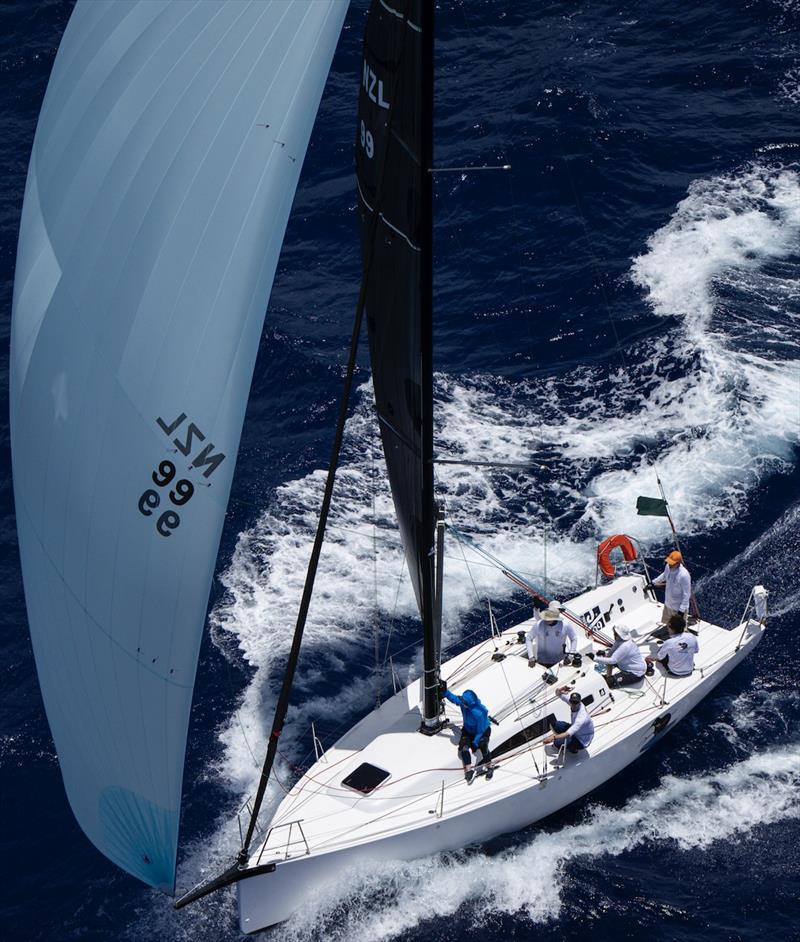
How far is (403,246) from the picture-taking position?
19.9m

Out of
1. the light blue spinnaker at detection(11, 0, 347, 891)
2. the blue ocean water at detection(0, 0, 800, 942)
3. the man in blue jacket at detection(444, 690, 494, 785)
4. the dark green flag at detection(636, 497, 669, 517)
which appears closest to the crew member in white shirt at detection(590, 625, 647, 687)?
the blue ocean water at detection(0, 0, 800, 942)

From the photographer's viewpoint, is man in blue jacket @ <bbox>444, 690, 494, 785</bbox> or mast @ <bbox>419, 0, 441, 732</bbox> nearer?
mast @ <bbox>419, 0, 441, 732</bbox>

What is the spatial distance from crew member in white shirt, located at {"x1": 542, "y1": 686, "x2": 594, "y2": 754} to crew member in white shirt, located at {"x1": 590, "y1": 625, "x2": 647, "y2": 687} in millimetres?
1808

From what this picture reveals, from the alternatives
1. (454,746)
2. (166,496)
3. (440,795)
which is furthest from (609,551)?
(166,496)

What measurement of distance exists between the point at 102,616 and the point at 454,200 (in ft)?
73.7

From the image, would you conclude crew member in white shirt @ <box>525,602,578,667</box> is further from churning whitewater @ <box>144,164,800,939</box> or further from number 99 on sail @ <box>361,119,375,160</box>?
number 99 on sail @ <box>361,119,375,160</box>

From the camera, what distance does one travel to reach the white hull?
21.8 meters

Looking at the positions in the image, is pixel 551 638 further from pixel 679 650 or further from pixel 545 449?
pixel 545 449

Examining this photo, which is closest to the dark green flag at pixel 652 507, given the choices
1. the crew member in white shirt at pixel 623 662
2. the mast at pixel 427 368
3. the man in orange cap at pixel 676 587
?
the man in orange cap at pixel 676 587

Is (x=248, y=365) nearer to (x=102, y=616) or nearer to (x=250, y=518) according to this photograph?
(x=102, y=616)

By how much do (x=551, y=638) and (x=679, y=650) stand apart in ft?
7.95

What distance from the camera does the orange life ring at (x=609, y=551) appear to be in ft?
89.1

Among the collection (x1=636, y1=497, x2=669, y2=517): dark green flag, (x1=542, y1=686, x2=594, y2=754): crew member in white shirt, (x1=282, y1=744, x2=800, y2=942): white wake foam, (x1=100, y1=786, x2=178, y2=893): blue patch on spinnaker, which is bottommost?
(x1=282, y1=744, x2=800, y2=942): white wake foam

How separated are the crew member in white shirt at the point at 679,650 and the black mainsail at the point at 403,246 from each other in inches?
201
